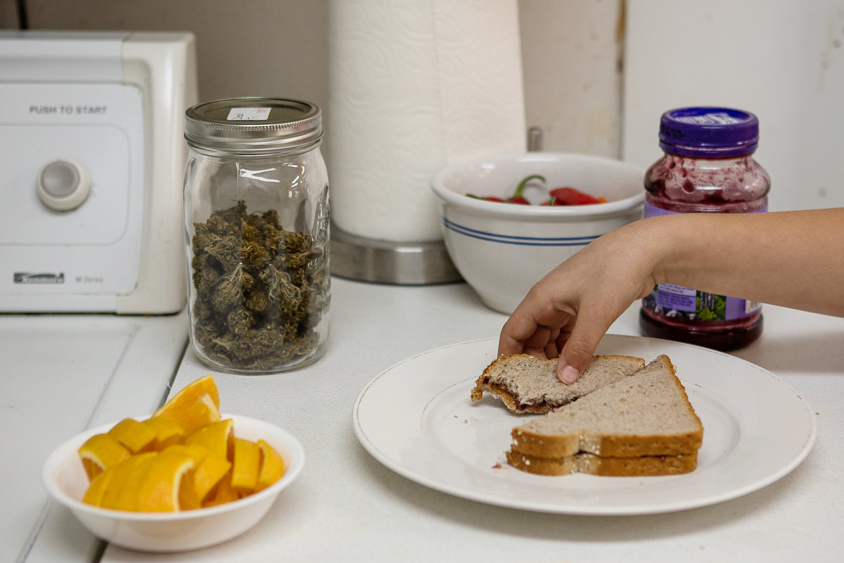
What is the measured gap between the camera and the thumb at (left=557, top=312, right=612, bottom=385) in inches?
28.5

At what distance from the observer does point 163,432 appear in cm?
56

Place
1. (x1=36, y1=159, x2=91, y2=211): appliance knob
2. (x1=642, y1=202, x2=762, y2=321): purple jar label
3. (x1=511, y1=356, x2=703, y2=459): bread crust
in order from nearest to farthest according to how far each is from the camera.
Answer: (x1=511, y1=356, x2=703, y2=459): bread crust
(x1=642, y1=202, x2=762, y2=321): purple jar label
(x1=36, y1=159, x2=91, y2=211): appliance knob

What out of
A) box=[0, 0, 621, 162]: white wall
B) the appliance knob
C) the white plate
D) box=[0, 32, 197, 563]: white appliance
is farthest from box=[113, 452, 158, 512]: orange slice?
box=[0, 0, 621, 162]: white wall

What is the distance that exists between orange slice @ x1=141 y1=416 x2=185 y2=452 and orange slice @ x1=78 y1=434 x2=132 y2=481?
0.02m

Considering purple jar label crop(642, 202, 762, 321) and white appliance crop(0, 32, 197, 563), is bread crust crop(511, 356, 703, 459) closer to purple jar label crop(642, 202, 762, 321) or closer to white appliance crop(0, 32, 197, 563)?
purple jar label crop(642, 202, 762, 321)

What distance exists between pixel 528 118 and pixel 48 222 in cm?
76

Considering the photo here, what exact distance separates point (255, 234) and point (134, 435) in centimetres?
28

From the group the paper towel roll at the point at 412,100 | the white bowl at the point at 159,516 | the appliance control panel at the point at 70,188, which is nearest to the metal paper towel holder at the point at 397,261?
the paper towel roll at the point at 412,100

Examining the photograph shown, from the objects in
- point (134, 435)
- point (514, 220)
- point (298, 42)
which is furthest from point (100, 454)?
point (298, 42)

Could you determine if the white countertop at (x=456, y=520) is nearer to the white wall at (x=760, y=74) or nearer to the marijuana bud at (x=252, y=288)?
the marijuana bud at (x=252, y=288)

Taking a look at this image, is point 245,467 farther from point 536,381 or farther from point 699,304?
point 699,304

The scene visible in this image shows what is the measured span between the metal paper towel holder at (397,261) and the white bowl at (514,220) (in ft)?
0.24

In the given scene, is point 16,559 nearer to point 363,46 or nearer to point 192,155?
point 192,155

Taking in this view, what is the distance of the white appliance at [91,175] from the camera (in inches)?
37.9
